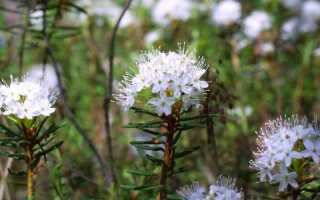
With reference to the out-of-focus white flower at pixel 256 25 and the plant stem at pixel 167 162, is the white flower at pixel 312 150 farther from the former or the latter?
the out-of-focus white flower at pixel 256 25

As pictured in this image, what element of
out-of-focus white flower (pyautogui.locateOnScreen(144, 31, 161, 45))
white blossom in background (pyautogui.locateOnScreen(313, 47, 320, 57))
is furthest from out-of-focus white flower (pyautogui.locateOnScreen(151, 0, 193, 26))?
white blossom in background (pyautogui.locateOnScreen(313, 47, 320, 57))

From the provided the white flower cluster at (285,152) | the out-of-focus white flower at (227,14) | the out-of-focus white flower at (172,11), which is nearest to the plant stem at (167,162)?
the white flower cluster at (285,152)

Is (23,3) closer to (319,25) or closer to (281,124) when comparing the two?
(281,124)

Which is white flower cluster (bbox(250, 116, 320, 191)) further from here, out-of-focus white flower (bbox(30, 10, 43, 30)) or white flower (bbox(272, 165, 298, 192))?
out-of-focus white flower (bbox(30, 10, 43, 30))

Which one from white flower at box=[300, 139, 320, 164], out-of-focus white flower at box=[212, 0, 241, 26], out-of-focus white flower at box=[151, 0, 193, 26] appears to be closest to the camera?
white flower at box=[300, 139, 320, 164]

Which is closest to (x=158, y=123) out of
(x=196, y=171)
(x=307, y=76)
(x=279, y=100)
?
(x=196, y=171)

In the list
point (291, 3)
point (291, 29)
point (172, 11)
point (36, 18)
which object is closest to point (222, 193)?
point (36, 18)
